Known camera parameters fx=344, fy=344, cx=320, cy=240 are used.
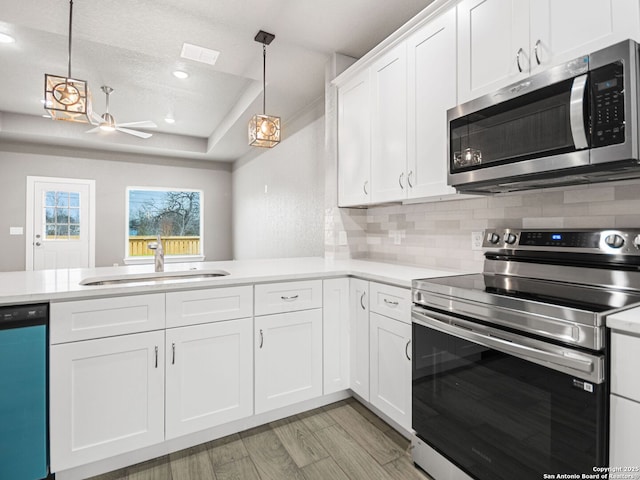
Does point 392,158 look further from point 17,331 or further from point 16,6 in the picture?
point 16,6

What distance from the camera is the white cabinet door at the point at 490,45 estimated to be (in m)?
1.49

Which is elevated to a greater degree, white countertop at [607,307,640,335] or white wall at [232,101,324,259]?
white wall at [232,101,324,259]

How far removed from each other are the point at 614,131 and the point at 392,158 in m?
1.25

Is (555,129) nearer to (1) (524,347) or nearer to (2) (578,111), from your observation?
(2) (578,111)

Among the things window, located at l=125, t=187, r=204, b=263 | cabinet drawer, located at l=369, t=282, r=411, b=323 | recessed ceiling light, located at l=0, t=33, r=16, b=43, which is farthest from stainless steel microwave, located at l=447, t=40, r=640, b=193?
window, located at l=125, t=187, r=204, b=263

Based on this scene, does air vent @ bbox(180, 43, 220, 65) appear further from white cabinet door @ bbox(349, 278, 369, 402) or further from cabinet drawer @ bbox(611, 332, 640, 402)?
cabinet drawer @ bbox(611, 332, 640, 402)

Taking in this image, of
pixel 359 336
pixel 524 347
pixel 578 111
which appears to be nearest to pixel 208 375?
pixel 359 336

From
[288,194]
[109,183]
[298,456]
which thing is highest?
[109,183]

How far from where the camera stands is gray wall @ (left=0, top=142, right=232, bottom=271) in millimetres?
5637

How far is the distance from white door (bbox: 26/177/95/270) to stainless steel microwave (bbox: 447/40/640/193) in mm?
6541

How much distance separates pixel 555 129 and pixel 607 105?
17 cm

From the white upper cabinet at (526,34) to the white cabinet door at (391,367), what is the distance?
126 centimetres

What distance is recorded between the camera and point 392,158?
2.26m

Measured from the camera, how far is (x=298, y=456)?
1.76 metres
